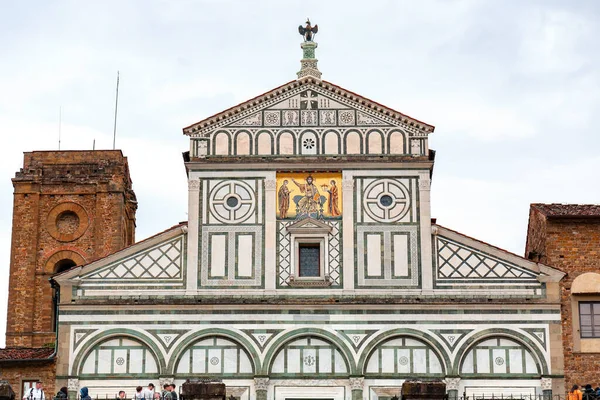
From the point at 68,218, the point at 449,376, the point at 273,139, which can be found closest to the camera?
the point at 449,376

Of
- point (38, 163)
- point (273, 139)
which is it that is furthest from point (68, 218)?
point (273, 139)

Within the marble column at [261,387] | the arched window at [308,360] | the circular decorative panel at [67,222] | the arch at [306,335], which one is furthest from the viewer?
the circular decorative panel at [67,222]

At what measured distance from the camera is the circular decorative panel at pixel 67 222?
54.4m

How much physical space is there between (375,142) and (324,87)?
7.45 ft

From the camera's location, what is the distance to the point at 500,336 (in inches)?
1566

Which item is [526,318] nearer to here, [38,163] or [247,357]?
[247,357]

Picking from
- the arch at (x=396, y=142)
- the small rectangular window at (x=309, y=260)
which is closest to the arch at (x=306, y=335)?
the small rectangular window at (x=309, y=260)

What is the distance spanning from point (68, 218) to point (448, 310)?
2003cm

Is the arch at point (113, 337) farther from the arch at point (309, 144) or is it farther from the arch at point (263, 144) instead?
Answer: the arch at point (309, 144)

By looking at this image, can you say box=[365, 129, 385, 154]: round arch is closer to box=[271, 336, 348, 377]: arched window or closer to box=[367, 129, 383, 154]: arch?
box=[367, 129, 383, 154]: arch

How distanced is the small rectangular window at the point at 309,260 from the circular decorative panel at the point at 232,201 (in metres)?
1.87

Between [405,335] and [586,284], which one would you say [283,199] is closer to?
[405,335]

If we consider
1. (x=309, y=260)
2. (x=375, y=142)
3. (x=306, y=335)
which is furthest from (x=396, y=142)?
(x=306, y=335)

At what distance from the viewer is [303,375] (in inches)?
1559
